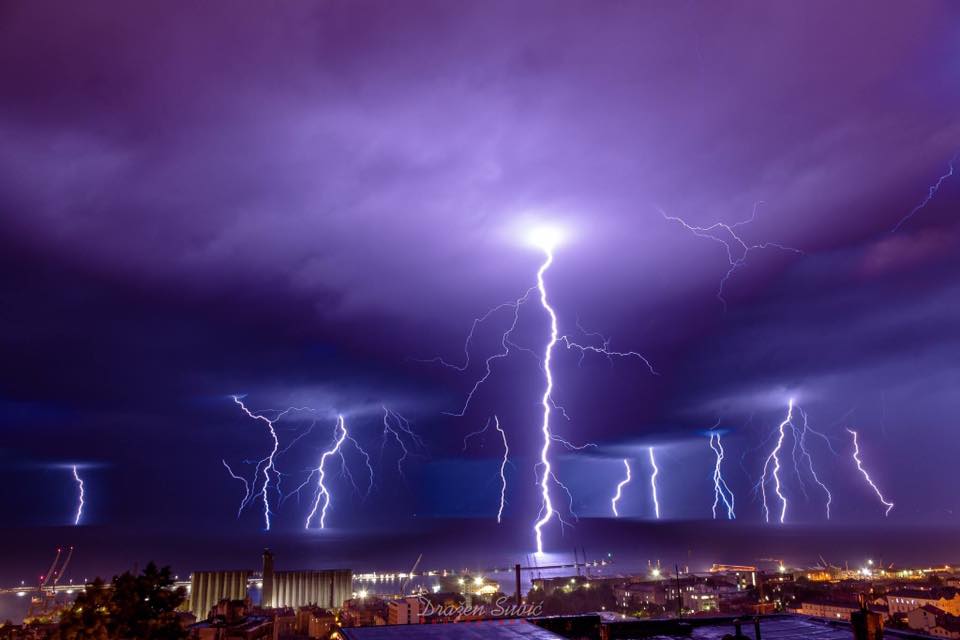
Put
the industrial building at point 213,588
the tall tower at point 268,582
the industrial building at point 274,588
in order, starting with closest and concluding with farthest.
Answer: the industrial building at point 213,588 → the industrial building at point 274,588 → the tall tower at point 268,582

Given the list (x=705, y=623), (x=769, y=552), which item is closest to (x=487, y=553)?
(x=769, y=552)

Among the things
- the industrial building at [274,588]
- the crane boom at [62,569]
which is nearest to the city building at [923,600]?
the industrial building at [274,588]

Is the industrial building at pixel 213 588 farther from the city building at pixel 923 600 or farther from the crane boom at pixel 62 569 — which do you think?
the crane boom at pixel 62 569

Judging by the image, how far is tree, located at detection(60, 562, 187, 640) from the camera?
33.4ft

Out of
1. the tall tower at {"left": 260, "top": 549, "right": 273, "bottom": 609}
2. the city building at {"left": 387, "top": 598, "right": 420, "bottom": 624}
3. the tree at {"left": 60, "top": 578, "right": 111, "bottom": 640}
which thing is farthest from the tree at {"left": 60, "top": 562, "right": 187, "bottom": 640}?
the tall tower at {"left": 260, "top": 549, "right": 273, "bottom": 609}

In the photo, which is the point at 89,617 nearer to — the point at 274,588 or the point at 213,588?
the point at 213,588

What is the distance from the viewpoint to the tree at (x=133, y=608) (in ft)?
33.4

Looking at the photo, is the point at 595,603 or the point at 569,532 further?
the point at 569,532

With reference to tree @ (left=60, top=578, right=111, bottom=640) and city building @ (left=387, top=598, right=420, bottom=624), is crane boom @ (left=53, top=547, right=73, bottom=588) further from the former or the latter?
tree @ (left=60, top=578, right=111, bottom=640)

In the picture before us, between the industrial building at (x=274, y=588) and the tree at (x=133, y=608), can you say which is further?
the industrial building at (x=274, y=588)

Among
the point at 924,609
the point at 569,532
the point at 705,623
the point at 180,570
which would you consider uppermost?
the point at 705,623

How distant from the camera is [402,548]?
10450cm

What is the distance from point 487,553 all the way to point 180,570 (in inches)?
1990

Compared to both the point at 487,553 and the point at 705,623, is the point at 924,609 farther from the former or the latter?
the point at 487,553
